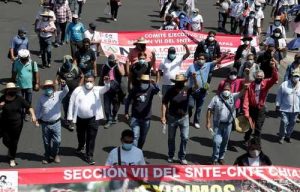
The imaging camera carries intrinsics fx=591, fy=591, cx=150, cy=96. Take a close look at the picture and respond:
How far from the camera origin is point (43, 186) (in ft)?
27.9

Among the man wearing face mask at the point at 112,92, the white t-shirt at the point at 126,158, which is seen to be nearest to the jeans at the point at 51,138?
the man wearing face mask at the point at 112,92

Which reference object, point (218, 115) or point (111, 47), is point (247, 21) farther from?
point (218, 115)

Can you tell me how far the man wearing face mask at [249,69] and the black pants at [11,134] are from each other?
5.24 m

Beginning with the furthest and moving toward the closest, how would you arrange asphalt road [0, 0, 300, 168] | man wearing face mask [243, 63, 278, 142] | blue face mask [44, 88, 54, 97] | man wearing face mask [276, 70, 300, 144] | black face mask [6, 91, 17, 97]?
man wearing face mask [276, 70, 300, 144], man wearing face mask [243, 63, 278, 142], asphalt road [0, 0, 300, 168], blue face mask [44, 88, 54, 97], black face mask [6, 91, 17, 97]

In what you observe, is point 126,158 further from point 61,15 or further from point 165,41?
point 61,15

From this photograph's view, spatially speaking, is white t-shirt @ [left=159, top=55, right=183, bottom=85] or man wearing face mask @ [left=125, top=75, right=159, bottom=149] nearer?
man wearing face mask @ [left=125, top=75, right=159, bottom=149]

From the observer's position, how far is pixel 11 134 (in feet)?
36.4

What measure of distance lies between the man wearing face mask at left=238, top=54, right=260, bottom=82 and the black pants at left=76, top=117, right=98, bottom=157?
155 inches

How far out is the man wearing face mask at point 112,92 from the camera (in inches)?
525

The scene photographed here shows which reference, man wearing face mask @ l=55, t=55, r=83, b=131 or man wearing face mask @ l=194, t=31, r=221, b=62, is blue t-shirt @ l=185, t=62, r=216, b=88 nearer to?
man wearing face mask @ l=194, t=31, r=221, b=62

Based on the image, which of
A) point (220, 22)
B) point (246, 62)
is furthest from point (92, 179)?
point (220, 22)

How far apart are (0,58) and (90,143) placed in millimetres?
8100

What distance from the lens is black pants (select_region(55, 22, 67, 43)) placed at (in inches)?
759

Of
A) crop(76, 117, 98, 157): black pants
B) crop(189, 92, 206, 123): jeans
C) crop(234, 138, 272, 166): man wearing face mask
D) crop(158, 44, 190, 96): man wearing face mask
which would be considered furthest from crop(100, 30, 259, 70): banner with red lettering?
crop(234, 138, 272, 166): man wearing face mask
